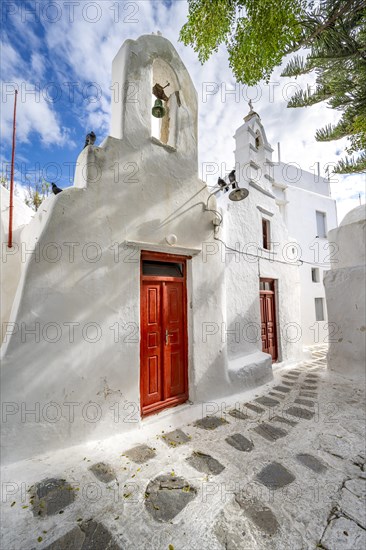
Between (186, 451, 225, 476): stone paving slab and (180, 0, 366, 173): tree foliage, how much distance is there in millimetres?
5266

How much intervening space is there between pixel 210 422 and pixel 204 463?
1.08 meters

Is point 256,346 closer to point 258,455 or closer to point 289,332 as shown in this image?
point 289,332

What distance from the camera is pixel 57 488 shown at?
243cm

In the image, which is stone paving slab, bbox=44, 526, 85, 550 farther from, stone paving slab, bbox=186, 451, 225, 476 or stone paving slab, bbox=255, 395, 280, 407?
stone paving slab, bbox=255, 395, 280, 407

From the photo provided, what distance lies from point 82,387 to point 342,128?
6.90 metres

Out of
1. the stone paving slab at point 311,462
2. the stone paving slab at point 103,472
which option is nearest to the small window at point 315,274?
the stone paving slab at point 311,462

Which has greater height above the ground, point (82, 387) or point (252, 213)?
point (252, 213)

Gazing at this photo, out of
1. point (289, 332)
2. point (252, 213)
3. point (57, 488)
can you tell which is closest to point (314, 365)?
point (289, 332)

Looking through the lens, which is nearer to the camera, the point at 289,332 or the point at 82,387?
the point at 82,387

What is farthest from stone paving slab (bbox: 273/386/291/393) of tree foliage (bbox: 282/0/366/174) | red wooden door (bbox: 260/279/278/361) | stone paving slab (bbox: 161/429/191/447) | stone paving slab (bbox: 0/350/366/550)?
tree foliage (bbox: 282/0/366/174)

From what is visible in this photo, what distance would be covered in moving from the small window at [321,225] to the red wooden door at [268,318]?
9.51 m

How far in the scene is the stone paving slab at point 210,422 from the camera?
3.80 m

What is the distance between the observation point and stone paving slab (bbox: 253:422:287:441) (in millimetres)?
3453

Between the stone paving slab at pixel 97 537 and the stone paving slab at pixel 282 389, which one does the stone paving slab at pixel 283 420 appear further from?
the stone paving slab at pixel 97 537
